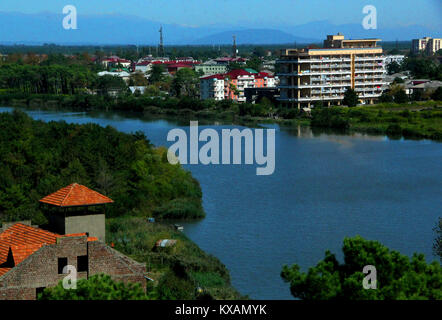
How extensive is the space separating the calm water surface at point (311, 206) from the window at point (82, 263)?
67.0 inches

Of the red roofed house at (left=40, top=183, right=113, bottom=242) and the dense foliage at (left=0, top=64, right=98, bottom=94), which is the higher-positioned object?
the dense foliage at (left=0, top=64, right=98, bottom=94)

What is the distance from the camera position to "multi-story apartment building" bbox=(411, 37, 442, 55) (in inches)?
2083

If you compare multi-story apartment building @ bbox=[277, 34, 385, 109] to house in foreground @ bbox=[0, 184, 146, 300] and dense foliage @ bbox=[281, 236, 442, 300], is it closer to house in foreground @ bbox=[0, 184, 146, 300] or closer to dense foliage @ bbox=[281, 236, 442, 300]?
house in foreground @ bbox=[0, 184, 146, 300]

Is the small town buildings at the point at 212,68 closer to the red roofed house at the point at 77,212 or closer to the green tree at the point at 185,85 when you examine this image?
the green tree at the point at 185,85

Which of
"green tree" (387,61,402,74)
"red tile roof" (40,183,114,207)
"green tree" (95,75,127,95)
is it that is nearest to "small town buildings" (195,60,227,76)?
"green tree" (387,61,402,74)

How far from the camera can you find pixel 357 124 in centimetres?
1922

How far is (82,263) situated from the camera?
4973 mm

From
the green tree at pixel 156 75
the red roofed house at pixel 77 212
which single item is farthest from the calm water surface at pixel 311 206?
the green tree at pixel 156 75

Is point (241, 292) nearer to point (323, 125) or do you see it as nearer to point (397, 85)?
point (323, 125)

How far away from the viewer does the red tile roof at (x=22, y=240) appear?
507 cm

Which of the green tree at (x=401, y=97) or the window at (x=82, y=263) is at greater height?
the green tree at (x=401, y=97)
